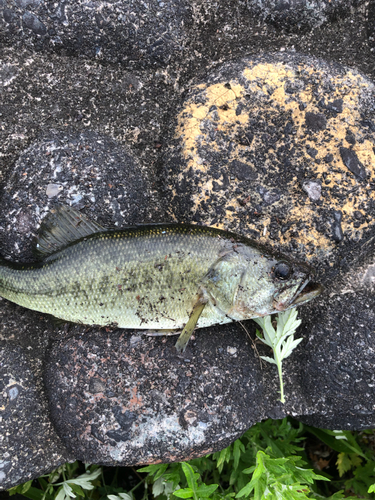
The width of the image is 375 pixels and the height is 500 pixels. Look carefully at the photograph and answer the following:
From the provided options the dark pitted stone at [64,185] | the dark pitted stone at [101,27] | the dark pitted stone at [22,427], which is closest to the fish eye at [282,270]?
the dark pitted stone at [64,185]

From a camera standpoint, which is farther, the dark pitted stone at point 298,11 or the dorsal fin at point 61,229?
the dark pitted stone at point 298,11

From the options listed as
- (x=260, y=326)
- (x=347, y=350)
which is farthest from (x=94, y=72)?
(x=347, y=350)

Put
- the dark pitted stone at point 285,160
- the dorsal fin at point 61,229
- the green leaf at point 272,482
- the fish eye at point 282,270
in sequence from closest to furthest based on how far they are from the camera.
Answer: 1. the green leaf at point 272,482
2. the fish eye at point 282,270
3. the dorsal fin at point 61,229
4. the dark pitted stone at point 285,160

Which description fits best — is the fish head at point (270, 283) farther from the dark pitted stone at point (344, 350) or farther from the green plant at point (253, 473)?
the green plant at point (253, 473)

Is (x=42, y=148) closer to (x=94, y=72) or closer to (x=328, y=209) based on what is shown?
(x=94, y=72)

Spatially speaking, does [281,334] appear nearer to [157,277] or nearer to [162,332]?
Result: [162,332]

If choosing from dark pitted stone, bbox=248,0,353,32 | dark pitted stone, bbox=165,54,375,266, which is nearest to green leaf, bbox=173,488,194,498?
dark pitted stone, bbox=165,54,375,266

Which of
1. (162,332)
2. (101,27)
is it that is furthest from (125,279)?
(101,27)
